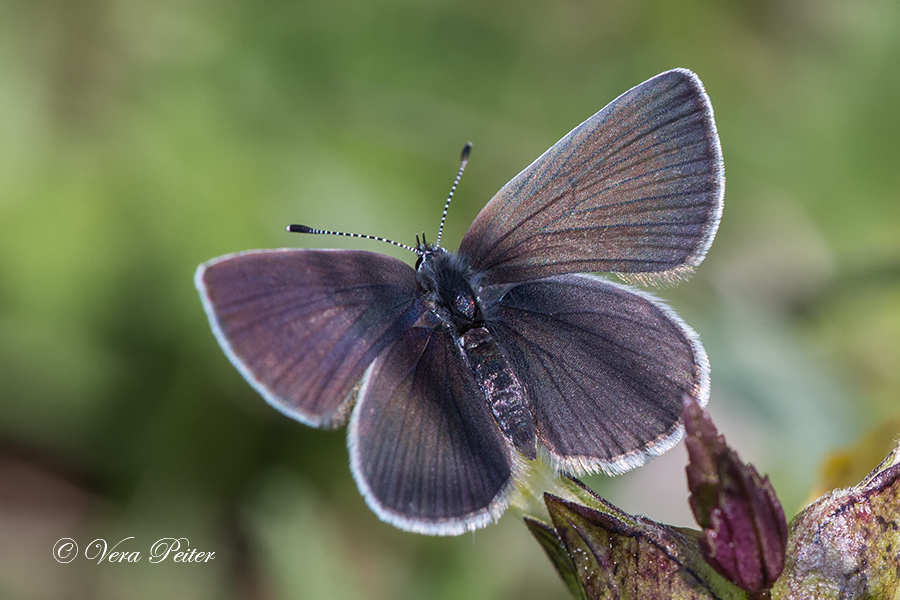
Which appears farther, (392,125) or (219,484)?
(392,125)

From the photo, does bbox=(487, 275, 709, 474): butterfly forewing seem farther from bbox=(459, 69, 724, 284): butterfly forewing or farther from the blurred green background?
the blurred green background

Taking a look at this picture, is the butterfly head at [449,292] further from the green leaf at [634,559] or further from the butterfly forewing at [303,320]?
the green leaf at [634,559]

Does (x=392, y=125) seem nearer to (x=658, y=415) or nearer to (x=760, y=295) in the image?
(x=760, y=295)

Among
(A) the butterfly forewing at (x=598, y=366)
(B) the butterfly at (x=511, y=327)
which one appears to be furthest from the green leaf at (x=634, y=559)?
(A) the butterfly forewing at (x=598, y=366)

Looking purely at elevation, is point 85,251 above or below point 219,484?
above

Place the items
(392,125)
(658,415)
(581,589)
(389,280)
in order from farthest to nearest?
1. (392,125)
2. (389,280)
3. (658,415)
4. (581,589)

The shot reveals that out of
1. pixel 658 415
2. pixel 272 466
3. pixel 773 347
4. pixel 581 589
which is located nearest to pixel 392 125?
pixel 272 466

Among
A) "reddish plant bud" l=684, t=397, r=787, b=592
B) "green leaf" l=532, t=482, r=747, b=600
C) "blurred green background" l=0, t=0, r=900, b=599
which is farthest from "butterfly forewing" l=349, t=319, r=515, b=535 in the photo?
"blurred green background" l=0, t=0, r=900, b=599

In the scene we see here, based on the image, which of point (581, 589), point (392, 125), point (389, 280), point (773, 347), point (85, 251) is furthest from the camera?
point (392, 125)
